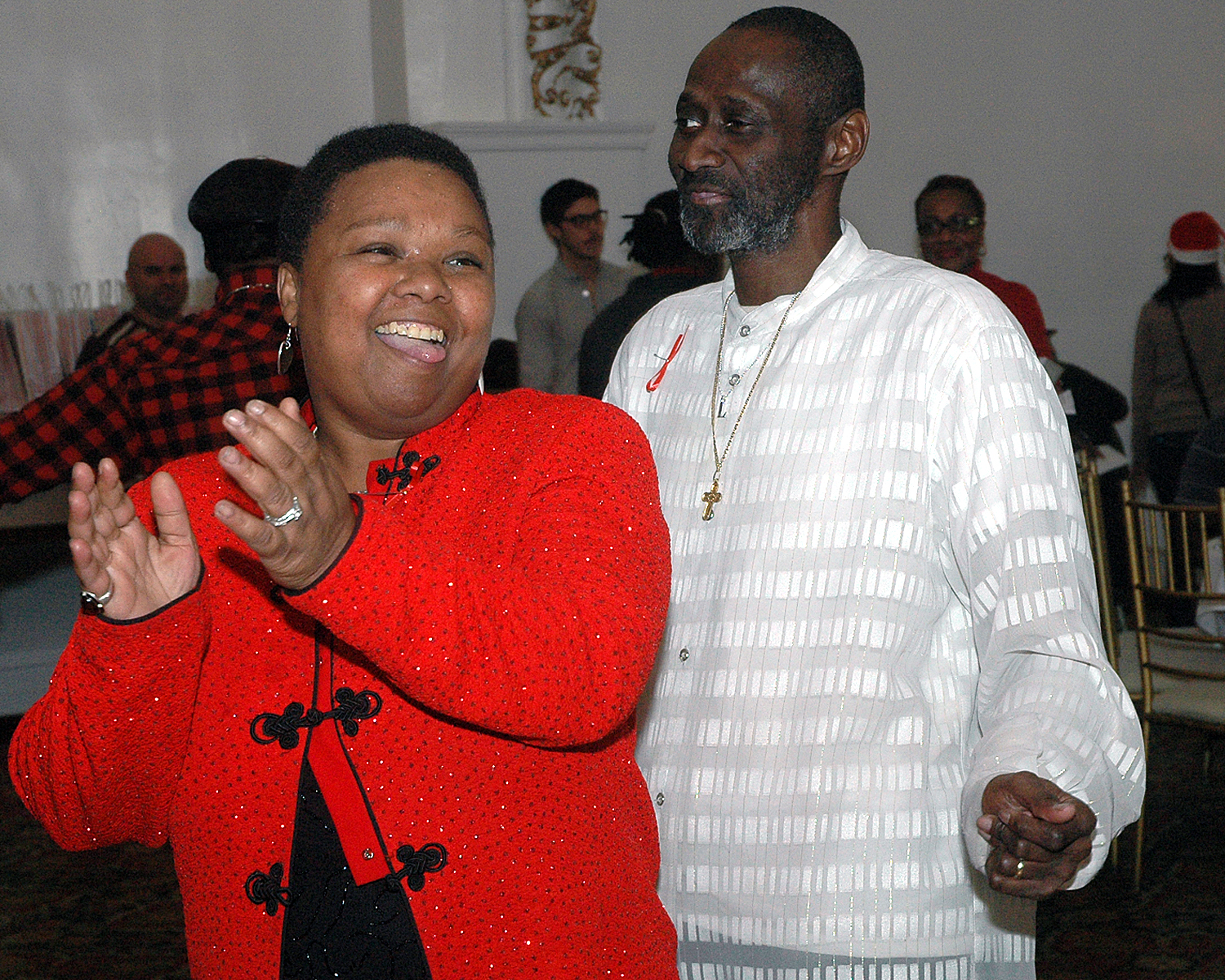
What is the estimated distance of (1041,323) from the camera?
4.76m

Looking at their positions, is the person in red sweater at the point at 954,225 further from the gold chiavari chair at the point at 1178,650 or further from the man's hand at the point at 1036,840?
the man's hand at the point at 1036,840

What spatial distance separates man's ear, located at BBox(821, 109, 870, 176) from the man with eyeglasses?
11.3 feet

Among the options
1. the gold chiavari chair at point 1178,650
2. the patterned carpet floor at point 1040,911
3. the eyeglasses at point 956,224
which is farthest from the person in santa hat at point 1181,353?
the gold chiavari chair at point 1178,650

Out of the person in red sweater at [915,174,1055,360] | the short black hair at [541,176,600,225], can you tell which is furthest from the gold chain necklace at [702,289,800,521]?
the short black hair at [541,176,600,225]

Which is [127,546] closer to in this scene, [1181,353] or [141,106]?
[1181,353]

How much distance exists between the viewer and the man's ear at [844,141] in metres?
1.84

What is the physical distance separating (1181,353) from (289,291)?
494 cm

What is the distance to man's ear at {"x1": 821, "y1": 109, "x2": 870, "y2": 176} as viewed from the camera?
6.04 feet

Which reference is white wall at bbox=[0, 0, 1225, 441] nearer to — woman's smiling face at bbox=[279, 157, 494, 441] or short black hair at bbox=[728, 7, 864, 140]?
short black hair at bbox=[728, 7, 864, 140]

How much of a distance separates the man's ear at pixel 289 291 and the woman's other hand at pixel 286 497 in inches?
18.1

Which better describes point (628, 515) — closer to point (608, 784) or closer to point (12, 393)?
point (608, 784)

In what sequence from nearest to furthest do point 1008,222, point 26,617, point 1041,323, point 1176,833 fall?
point 1176,833
point 1041,323
point 26,617
point 1008,222

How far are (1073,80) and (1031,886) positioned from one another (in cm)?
678

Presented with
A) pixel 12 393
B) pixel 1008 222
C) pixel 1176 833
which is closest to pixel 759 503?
pixel 1176 833
